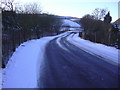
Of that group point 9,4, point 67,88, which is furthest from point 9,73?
point 9,4

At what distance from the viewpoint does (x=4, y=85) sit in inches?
250

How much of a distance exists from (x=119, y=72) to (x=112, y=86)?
2.11 m

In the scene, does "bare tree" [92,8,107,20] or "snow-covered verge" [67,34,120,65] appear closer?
"snow-covered verge" [67,34,120,65]

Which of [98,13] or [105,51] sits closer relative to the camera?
[105,51]

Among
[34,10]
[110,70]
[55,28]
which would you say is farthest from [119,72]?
[55,28]

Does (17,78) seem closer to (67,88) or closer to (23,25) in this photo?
(67,88)

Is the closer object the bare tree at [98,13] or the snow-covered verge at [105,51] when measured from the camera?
the snow-covered verge at [105,51]

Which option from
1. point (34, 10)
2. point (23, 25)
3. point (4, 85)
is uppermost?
point (34, 10)

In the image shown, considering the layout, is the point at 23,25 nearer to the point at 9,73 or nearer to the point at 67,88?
the point at 9,73

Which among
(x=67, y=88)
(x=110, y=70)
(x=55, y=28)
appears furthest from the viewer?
(x=55, y=28)

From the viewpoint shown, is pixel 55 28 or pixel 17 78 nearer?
pixel 17 78

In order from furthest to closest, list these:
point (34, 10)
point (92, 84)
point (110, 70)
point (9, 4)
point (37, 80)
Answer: point (34, 10) < point (9, 4) < point (110, 70) < point (37, 80) < point (92, 84)

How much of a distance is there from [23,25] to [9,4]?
6.15 m

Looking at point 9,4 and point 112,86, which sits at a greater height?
point 9,4
